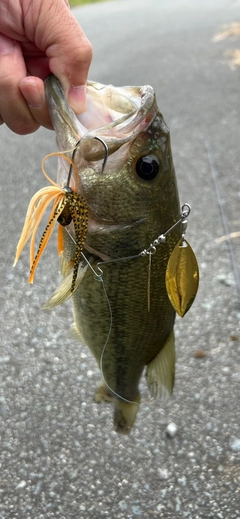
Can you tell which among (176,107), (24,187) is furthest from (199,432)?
(176,107)

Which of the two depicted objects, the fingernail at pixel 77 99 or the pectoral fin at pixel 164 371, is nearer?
the fingernail at pixel 77 99

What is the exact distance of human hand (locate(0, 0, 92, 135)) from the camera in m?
1.41

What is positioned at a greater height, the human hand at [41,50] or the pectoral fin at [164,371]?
the human hand at [41,50]

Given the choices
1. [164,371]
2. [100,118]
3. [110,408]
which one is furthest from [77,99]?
[110,408]

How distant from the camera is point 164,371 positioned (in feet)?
5.40

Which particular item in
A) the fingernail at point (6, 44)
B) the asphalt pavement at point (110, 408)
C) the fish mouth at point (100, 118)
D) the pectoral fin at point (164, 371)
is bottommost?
the asphalt pavement at point (110, 408)

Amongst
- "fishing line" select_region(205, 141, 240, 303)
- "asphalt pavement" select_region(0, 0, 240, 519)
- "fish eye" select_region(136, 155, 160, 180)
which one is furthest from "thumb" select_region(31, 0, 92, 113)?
"fishing line" select_region(205, 141, 240, 303)

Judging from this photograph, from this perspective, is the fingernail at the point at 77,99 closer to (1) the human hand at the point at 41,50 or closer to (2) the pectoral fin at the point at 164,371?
(1) the human hand at the point at 41,50

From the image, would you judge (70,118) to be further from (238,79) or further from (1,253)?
(238,79)

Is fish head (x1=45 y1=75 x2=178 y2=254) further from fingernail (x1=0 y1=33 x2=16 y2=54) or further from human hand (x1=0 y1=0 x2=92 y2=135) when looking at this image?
fingernail (x1=0 y1=33 x2=16 y2=54)

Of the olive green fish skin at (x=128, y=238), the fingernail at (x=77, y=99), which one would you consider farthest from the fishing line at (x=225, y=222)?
the fingernail at (x=77, y=99)

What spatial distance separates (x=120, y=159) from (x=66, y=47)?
14.4 inches

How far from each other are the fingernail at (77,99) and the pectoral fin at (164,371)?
77 centimetres

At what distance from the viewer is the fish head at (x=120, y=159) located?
4.38 feet
